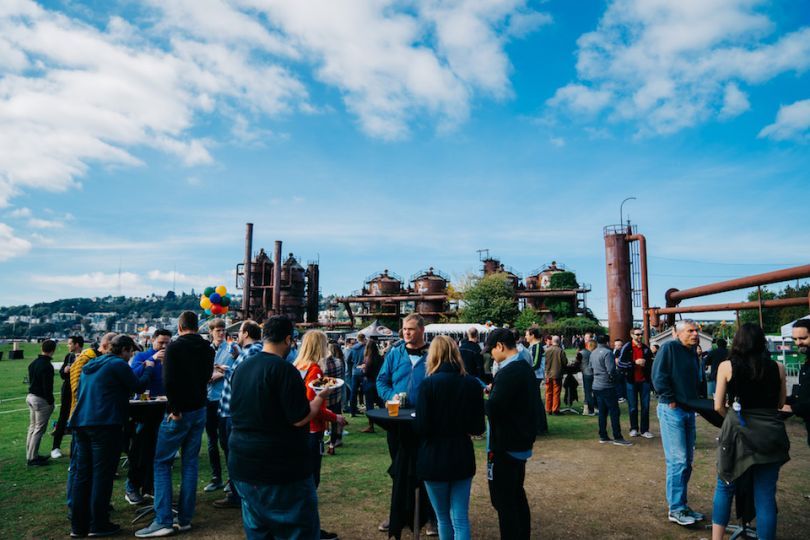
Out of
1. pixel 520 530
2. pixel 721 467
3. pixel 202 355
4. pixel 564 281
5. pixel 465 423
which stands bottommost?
pixel 520 530

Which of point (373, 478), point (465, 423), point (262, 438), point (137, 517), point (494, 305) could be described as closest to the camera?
point (262, 438)

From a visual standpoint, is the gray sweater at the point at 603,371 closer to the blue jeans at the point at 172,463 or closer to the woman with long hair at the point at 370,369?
the woman with long hair at the point at 370,369

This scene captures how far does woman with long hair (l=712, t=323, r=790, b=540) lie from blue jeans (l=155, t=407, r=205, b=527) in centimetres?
469

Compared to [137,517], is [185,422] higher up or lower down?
higher up

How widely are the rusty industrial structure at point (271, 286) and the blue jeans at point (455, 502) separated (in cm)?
4843

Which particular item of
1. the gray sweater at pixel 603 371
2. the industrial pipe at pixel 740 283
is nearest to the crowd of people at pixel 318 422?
the gray sweater at pixel 603 371

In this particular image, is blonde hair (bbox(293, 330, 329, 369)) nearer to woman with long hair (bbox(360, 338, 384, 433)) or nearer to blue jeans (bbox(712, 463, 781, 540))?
blue jeans (bbox(712, 463, 781, 540))

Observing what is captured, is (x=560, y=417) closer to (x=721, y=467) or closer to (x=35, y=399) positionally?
(x=721, y=467)

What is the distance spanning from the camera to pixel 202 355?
4562mm

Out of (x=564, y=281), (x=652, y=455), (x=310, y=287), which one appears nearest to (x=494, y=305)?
(x=564, y=281)

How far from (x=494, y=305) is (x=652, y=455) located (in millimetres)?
39202

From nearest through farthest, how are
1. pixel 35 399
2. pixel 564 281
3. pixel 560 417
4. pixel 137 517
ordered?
pixel 137 517 < pixel 35 399 < pixel 560 417 < pixel 564 281

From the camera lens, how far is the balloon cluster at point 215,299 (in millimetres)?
19000

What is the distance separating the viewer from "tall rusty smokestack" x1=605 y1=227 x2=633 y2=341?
78.1ft
